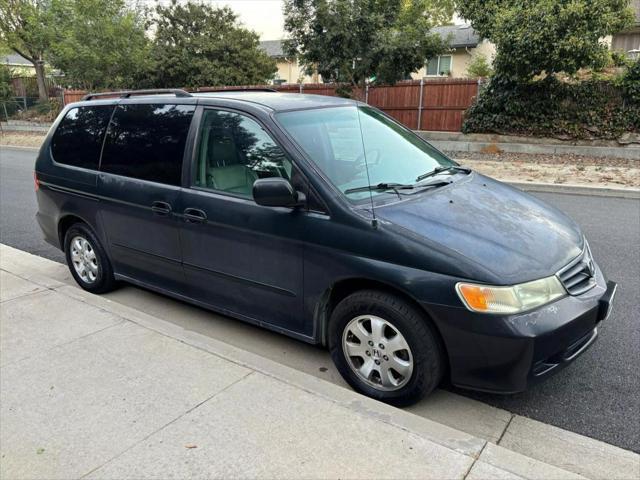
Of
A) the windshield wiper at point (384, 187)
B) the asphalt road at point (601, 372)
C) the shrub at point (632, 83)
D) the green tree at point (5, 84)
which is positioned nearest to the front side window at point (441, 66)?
the shrub at point (632, 83)

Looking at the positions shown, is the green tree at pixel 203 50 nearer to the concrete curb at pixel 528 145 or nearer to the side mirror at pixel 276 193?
the concrete curb at pixel 528 145

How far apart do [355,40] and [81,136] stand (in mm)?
13635

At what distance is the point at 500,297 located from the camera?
2.67 meters

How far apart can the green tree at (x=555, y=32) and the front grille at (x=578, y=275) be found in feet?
38.4

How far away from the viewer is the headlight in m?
2.67

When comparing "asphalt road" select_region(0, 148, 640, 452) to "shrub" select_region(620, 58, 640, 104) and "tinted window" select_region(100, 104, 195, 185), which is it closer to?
"tinted window" select_region(100, 104, 195, 185)

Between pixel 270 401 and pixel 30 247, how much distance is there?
207 inches

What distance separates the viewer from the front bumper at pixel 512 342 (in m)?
2.66

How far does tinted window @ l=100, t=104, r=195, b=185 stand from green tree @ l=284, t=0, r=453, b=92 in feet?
43.9

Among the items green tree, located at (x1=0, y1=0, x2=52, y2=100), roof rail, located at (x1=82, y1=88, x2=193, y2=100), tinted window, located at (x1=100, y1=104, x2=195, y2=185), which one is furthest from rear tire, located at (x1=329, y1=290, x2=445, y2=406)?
green tree, located at (x1=0, y1=0, x2=52, y2=100)

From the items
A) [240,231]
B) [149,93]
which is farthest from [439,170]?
[149,93]

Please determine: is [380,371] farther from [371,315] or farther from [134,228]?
[134,228]

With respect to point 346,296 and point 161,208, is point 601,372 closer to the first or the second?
point 346,296

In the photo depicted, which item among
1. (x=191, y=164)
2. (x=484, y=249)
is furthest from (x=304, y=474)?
(x=191, y=164)
